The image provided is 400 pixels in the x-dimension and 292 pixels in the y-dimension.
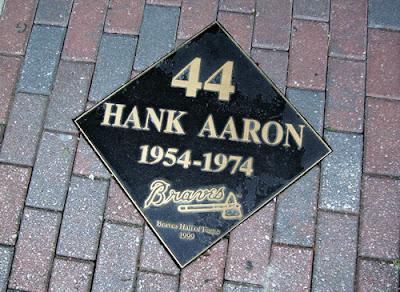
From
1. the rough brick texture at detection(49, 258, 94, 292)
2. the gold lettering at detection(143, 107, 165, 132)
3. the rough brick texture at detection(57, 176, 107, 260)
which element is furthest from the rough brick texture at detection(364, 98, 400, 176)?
the rough brick texture at detection(49, 258, 94, 292)

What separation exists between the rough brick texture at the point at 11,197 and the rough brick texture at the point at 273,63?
5.53ft

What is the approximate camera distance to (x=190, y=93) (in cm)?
220

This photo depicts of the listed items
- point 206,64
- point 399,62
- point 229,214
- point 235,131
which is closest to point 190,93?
point 206,64

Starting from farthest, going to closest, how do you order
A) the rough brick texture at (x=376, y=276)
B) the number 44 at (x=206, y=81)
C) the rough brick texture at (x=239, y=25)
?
1. the rough brick texture at (x=239, y=25)
2. the number 44 at (x=206, y=81)
3. the rough brick texture at (x=376, y=276)

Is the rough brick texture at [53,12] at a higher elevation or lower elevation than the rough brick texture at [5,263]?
higher

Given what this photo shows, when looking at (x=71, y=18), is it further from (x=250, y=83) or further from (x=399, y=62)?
(x=399, y=62)

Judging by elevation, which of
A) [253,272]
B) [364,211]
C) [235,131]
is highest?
[235,131]

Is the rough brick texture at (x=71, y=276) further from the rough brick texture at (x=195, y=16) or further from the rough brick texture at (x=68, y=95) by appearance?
the rough brick texture at (x=195, y=16)

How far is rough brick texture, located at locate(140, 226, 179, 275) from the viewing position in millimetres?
2006

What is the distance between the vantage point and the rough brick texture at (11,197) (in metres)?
2.07

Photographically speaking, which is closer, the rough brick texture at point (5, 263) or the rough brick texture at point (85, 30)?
the rough brick texture at point (5, 263)

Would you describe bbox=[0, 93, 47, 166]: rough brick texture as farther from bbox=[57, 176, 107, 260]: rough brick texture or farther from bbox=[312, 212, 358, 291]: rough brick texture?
bbox=[312, 212, 358, 291]: rough brick texture

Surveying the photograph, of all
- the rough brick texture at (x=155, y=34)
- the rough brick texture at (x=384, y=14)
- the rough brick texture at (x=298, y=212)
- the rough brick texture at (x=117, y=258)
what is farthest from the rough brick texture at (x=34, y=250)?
the rough brick texture at (x=384, y=14)

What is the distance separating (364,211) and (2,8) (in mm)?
2844
